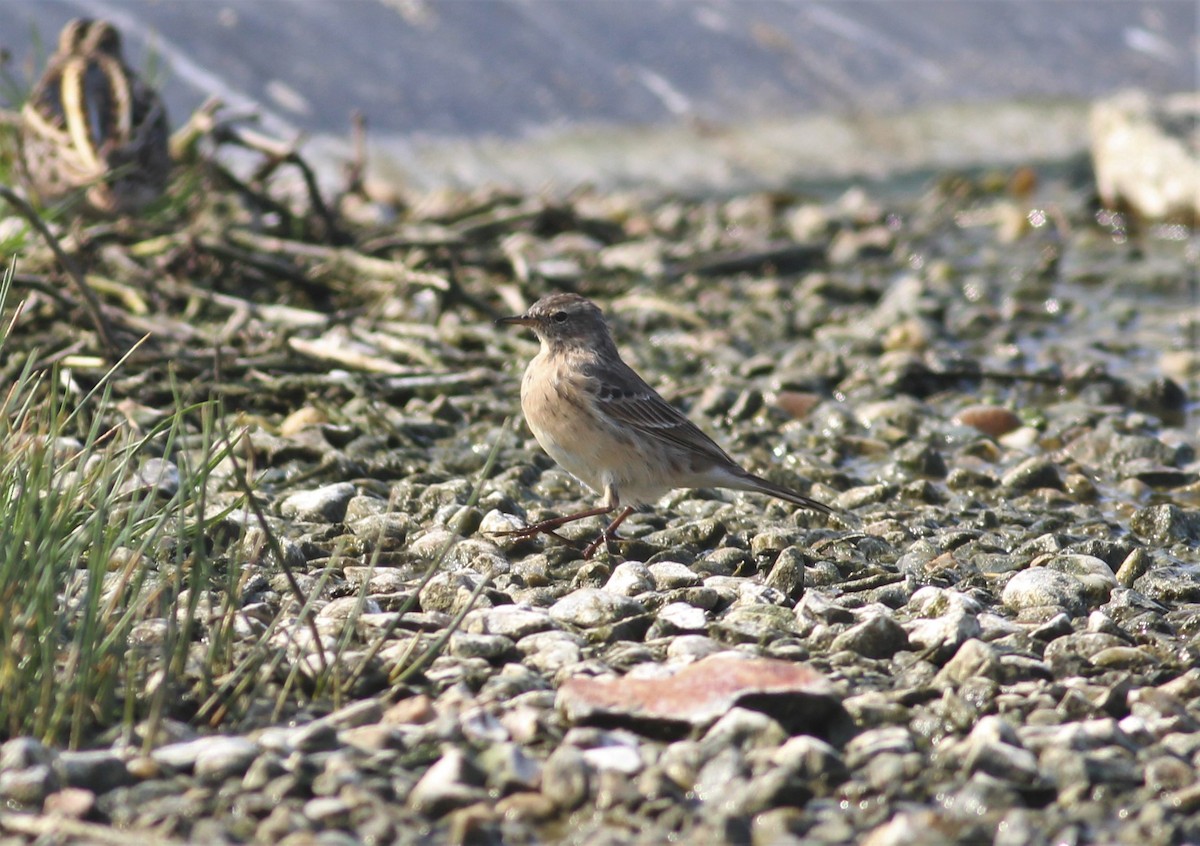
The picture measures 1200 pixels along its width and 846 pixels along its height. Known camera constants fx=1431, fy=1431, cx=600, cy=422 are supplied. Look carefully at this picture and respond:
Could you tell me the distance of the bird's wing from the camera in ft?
18.5

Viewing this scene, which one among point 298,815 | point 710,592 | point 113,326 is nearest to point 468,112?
point 113,326

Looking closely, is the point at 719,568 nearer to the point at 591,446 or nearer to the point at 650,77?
the point at 591,446

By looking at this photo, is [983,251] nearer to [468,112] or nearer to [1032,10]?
[468,112]

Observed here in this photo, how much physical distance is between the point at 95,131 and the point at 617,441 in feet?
12.5

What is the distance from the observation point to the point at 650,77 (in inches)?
565

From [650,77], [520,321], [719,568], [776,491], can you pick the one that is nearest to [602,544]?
[719,568]

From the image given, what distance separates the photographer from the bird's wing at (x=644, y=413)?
564 cm

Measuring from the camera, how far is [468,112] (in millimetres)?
13047

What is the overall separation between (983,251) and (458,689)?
846 cm

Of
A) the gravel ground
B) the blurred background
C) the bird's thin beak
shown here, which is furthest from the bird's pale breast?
the blurred background

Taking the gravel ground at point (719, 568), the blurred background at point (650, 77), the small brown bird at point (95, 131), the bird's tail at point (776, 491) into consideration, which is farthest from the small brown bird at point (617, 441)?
the blurred background at point (650, 77)

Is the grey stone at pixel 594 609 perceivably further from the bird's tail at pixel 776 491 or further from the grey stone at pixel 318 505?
the grey stone at pixel 318 505

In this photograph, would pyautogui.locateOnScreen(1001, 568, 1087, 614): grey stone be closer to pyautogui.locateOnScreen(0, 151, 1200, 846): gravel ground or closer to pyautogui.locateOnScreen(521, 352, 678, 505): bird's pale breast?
pyautogui.locateOnScreen(0, 151, 1200, 846): gravel ground

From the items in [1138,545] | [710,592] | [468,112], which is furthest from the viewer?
[468,112]
